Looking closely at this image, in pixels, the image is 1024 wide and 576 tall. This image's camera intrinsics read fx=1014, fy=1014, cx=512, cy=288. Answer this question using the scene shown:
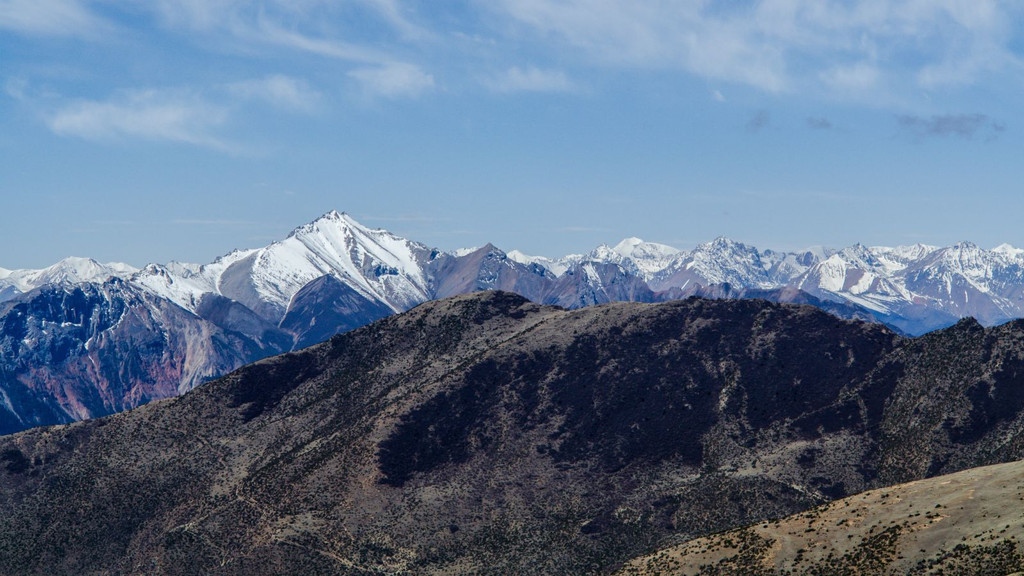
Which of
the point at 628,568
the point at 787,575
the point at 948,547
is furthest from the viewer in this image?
the point at 628,568

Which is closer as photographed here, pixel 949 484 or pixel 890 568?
pixel 890 568

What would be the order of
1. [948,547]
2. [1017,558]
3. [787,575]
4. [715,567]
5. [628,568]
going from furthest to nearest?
[628,568]
[715,567]
[787,575]
[948,547]
[1017,558]

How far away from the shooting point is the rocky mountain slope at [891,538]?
132 m

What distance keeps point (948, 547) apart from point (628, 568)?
54.8 metres

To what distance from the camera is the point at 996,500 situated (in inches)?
5669

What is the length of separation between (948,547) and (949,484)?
23.5 metres

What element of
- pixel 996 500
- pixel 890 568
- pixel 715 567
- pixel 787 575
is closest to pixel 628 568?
pixel 715 567

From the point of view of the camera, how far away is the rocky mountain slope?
132500mm

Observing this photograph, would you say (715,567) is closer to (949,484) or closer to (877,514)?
(877,514)

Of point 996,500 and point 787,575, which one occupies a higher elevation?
point 996,500

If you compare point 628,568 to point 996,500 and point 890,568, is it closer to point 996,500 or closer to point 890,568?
point 890,568

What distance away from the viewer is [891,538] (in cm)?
14300

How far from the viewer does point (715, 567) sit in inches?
6112

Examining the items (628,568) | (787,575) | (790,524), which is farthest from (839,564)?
(628,568)
